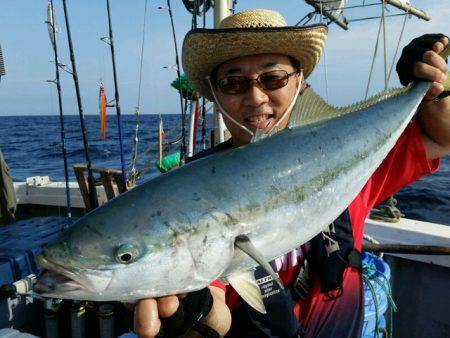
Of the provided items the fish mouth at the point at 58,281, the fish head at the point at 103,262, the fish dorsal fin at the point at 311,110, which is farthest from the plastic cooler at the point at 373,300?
the fish mouth at the point at 58,281

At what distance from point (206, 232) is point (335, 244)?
3.80 feet

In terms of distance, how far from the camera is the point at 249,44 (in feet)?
8.00

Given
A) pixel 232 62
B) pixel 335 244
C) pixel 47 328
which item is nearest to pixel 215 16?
pixel 232 62

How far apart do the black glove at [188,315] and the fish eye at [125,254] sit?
396 millimetres

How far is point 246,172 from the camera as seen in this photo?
5.25 ft

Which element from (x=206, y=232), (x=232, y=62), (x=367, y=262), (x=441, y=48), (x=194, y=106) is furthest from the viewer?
(x=194, y=106)

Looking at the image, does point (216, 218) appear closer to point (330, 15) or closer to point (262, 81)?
point (262, 81)

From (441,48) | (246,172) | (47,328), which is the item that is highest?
(441,48)

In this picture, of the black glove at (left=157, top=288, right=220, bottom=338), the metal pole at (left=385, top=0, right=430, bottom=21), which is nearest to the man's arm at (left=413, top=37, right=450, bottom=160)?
the black glove at (left=157, top=288, right=220, bottom=338)

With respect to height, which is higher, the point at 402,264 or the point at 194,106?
the point at 194,106

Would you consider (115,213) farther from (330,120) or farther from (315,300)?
(315,300)

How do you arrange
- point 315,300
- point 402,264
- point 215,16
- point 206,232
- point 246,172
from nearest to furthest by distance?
point 206,232 → point 246,172 → point 315,300 → point 402,264 → point 215,16

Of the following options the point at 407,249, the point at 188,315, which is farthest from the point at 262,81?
the point at 407,249

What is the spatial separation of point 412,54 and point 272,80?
2.79 feet
